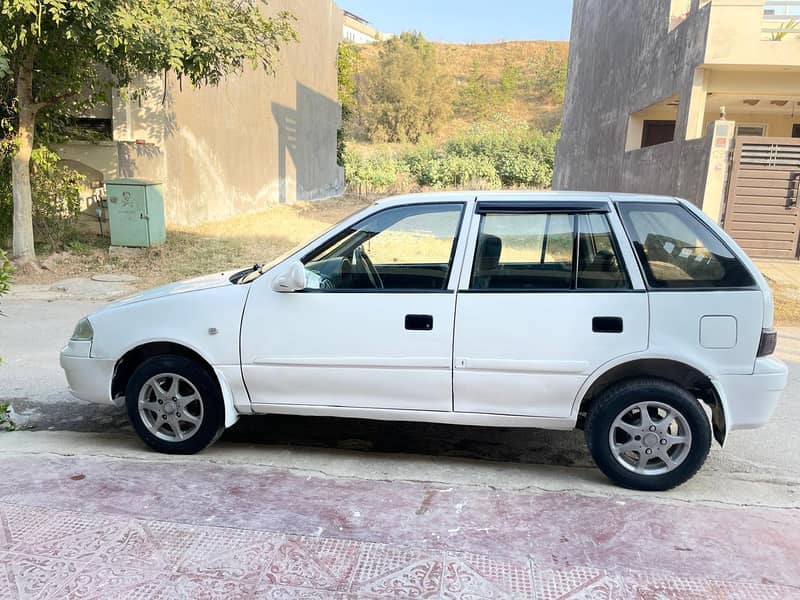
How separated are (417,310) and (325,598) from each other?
67.2 inches

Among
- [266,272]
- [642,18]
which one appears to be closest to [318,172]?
[642,18]

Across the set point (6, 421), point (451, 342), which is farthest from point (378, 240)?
point (6, 421)

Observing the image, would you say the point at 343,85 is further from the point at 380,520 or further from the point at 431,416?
the point at 380,520

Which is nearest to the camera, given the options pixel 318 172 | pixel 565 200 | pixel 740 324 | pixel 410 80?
pixel 740 324

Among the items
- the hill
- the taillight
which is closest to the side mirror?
the taillight

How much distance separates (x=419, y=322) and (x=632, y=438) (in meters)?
1.41

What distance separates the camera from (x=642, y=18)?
14.5m

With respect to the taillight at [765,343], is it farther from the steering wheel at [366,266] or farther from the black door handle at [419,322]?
the steering wheel at [366,266]

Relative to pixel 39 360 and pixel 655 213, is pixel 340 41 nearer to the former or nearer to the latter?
pixel 39 360

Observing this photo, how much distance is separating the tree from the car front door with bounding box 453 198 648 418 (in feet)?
21.8

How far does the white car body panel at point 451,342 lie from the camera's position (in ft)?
11.8

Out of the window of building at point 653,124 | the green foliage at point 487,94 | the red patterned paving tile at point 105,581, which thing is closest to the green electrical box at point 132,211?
the red patterned paving tile at point 105,581

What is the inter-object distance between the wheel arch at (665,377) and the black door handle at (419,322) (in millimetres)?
972

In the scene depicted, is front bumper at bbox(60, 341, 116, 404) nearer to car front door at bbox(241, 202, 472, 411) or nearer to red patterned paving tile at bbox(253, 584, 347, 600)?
car front door at bbox(241, 202, 472, 411)
